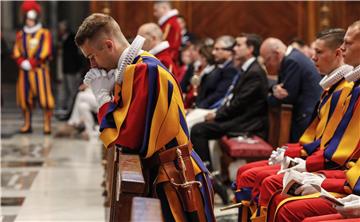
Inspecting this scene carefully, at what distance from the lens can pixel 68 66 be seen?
51.6 ft

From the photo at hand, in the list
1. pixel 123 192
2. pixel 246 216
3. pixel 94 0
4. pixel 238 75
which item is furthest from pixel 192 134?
pixel 94 0

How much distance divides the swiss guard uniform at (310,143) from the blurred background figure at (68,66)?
972 centimetres

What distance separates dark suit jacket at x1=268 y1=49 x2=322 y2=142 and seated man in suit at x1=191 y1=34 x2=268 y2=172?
0.81 m

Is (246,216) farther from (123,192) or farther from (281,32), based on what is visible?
(281,32)

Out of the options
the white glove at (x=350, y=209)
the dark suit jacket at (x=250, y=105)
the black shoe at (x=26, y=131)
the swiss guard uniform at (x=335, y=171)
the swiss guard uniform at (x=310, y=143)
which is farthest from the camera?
the black shoe at (x=26, y=131)

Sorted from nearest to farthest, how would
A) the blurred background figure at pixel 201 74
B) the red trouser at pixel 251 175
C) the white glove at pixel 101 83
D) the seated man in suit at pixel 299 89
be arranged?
the white glove at pixel 101 83 < the red trouser at pixel 251 175 < the seated man in suit at pixel 299 89 < the blurred background figure at pixel 201 74

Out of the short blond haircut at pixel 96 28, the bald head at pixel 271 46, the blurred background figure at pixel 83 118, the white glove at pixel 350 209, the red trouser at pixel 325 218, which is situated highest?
the short blond haircut at pixel 96 28

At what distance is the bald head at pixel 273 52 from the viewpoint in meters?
7.56

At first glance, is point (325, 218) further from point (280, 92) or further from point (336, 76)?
point (280, 92)

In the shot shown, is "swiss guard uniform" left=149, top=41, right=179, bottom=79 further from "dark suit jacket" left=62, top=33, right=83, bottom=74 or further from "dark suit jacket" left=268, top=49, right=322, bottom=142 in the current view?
"dark suit jacket" left=62, top=33, right=83, bottom=74

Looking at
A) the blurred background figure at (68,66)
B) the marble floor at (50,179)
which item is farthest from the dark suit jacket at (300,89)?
the blurred background figure at (68,66)

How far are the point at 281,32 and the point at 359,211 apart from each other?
1096 centimetres

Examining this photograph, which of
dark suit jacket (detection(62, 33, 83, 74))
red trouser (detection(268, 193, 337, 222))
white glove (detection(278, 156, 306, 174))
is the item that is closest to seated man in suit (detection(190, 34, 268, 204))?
white glove (detection(278, 156, 306, 174))

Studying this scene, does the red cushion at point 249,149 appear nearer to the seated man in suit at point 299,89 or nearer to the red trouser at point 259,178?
the seated man in suit at point 299,89
